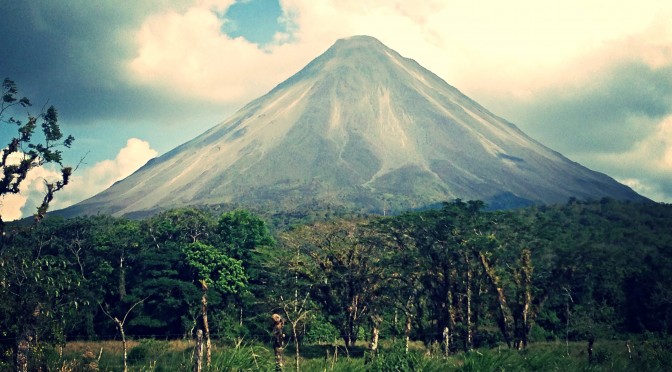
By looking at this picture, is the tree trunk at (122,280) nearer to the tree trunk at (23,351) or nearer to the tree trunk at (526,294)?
the tree trunk at (23,351)

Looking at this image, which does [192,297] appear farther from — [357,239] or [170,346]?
[357,239]

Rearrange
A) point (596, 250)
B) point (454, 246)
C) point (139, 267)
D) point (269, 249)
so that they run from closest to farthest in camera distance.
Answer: point (454, 246) < point (596, 250) < point (269, 249) < point (139, 267)

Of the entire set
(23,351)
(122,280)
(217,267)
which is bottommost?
(122,280)

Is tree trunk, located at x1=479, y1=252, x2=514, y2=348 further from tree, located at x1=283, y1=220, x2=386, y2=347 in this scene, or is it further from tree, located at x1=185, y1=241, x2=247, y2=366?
tree, located at x1=185, y1=241, x2=247, y2=366

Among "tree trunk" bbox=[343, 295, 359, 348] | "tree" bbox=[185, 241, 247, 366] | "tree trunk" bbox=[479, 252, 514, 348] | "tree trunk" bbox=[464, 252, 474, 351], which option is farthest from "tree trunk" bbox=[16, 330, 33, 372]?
"tree" bbox=[185, 241, 247, 366]

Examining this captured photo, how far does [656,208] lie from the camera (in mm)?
86438

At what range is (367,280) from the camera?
37125 millimetres

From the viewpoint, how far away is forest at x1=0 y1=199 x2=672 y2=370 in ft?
118

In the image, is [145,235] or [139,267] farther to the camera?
[145,235]

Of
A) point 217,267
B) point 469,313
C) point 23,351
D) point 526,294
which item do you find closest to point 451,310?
point 469,313

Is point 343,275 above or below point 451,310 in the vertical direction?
above

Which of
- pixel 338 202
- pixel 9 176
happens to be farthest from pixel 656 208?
pixel 338 202

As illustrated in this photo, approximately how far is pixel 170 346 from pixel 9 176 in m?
15.9

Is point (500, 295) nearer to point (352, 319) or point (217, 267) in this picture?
point (352, 319)
